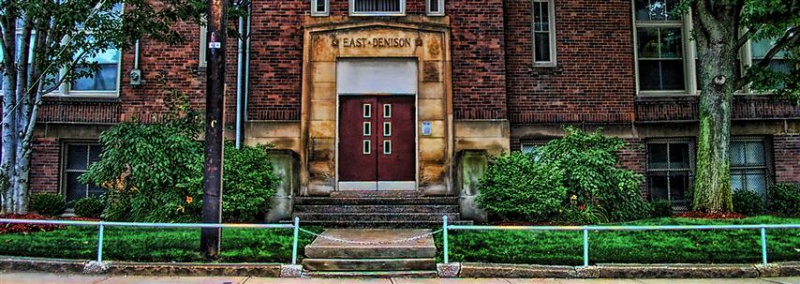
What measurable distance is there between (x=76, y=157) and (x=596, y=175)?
461 inches

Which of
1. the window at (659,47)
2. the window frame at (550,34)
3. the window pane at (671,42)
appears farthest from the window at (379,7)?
the window pane at (671,42)

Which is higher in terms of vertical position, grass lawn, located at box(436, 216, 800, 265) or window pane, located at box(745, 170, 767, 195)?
window pane, located at box(745, 170, 767, 195)

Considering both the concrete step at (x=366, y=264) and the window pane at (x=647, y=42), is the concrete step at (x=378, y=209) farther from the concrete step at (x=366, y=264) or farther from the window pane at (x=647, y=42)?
the window pane at (x=647, y=42)

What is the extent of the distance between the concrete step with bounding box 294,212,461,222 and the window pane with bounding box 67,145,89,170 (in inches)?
248

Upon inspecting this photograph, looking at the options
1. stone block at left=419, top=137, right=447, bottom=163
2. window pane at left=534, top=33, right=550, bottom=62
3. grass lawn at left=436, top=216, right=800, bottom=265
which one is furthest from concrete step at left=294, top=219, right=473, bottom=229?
window pane at left=534, top=33, right=550, bottom=62

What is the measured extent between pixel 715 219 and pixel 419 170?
232 inches

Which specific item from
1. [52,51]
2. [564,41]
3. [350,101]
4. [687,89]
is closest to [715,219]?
[687,89]

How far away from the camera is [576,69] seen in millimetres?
12539

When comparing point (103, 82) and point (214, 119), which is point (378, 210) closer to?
point (214, 119)

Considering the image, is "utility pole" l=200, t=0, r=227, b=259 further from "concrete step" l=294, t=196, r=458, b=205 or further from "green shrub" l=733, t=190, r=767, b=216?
"green shrub" l=733, t=190, r=767, b=216

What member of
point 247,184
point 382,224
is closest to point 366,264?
point 382,224

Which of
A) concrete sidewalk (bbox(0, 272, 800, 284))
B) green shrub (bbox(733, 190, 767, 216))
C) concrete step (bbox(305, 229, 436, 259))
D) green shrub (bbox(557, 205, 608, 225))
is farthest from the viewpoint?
green shrub (bbox(733, 190, 767, 216))

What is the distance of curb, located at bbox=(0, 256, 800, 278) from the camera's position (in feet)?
21.7

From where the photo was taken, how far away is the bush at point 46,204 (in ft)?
37.4
